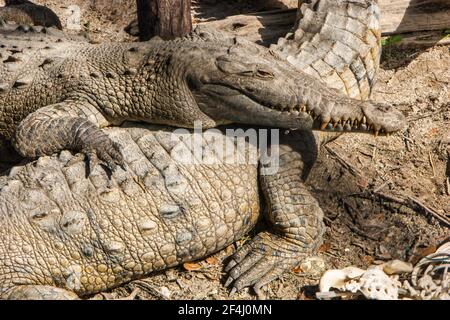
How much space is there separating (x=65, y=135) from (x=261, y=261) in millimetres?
1439

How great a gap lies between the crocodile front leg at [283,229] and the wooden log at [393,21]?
5.73 ft

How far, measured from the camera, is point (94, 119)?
4148 millimetres

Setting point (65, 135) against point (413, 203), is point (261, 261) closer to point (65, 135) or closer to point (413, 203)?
point (413, 203)

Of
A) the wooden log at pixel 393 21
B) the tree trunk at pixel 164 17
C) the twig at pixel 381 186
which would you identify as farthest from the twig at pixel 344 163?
the tree trunk at pixel 164 17

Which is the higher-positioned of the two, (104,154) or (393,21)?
(393,21)

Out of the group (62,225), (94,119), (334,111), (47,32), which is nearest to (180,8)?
(47,32)

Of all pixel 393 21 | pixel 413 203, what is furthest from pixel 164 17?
pixel 413 203

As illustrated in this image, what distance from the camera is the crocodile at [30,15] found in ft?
19.0

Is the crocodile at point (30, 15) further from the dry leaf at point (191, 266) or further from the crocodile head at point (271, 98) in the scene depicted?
the dry leaf at point (191, 266)

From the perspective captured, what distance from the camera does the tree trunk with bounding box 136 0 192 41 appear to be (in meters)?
5.24

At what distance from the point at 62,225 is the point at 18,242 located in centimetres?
26

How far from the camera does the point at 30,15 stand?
5785 mm

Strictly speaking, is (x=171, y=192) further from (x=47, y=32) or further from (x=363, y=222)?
(x=47, y=32)

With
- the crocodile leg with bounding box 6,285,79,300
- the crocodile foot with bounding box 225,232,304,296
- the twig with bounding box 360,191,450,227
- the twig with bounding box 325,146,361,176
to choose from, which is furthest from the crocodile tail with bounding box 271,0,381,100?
the crocodile leg with bounding box 6,285,79,300
